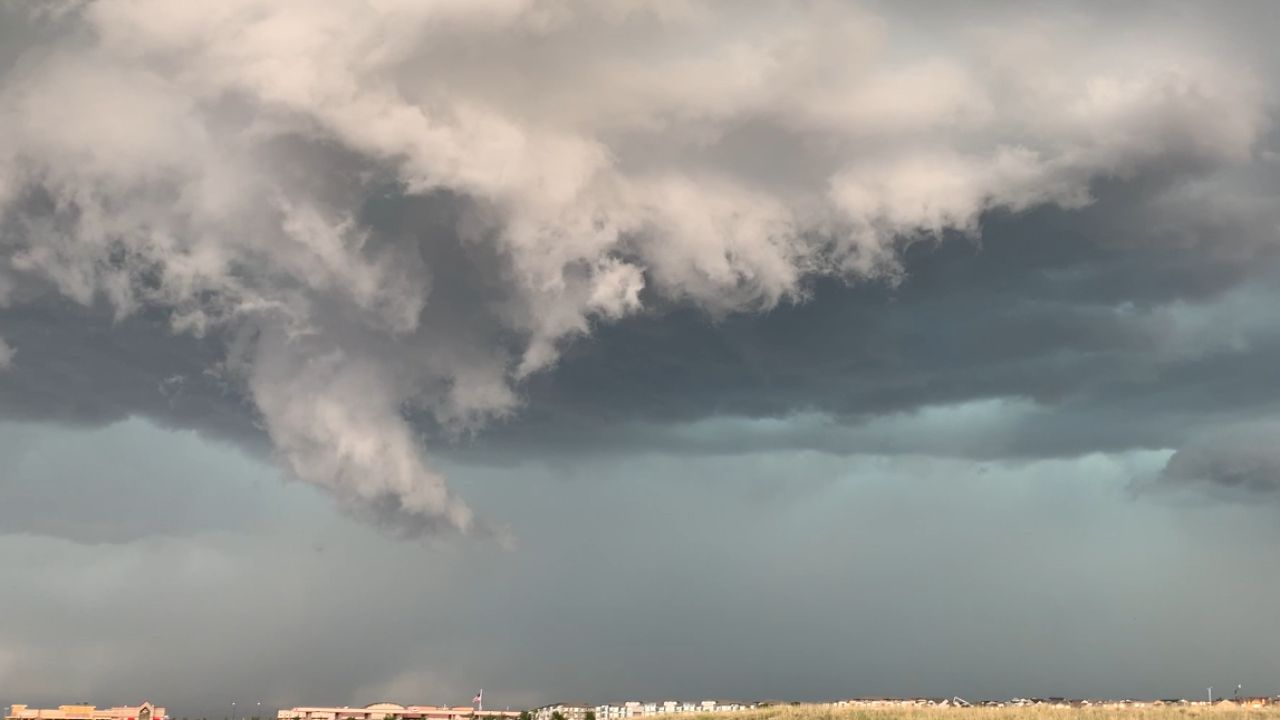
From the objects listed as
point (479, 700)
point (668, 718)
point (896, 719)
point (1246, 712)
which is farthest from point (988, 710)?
point (479, 700)

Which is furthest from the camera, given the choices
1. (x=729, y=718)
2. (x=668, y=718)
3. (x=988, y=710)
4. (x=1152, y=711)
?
(x=668, y=718)

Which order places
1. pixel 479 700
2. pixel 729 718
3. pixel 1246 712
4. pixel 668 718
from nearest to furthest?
pixel 1246 712, pixel 729 718, pixel 668 718, pixel 479 700

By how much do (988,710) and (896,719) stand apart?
1330 cm

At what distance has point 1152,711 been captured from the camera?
3989 inches

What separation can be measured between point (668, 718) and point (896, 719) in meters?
50.7

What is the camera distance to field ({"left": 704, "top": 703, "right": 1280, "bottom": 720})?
94.0m

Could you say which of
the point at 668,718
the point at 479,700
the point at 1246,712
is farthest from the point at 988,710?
the point at 479,700

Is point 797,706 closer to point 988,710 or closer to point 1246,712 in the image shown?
point 988,710

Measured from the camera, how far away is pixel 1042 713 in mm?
105688

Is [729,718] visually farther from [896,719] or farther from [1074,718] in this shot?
[1074,718]

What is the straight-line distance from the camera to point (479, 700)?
617 ft

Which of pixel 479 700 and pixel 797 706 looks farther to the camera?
pixel 479 700

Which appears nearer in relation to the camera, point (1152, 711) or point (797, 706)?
point (1152, 711)

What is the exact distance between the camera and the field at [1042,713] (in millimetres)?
93981
